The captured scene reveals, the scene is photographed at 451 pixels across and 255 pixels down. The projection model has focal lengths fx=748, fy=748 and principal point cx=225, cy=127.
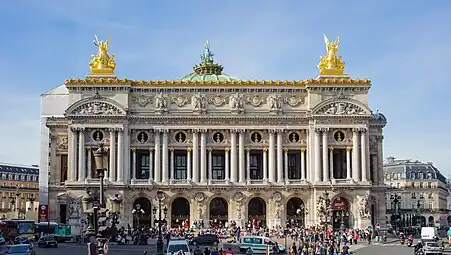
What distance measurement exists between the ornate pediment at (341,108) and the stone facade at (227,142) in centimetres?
14

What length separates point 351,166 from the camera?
104562 mm

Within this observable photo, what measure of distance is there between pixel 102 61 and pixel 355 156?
126 feet

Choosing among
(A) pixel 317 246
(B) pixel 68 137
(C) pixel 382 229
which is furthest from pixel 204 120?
(A) pixel 317 246

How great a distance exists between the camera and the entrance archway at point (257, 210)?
10544 cm

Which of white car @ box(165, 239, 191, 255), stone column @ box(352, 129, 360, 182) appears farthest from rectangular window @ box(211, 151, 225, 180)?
white car @ box(165, 239, 191, 255)

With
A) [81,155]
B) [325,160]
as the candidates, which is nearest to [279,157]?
[325,160]

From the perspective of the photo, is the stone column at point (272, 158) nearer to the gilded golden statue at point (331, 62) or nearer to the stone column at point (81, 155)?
the gilded golden statue at point (331, 62)

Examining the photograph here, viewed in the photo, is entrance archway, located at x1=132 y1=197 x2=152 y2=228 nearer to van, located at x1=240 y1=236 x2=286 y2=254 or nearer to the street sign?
the street sign

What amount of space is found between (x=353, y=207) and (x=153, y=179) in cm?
2808

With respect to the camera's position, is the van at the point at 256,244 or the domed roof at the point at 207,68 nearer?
the van at the point at 256,244

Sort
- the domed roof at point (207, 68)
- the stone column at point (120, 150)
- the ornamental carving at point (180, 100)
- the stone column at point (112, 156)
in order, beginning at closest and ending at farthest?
the stone column at point (112, 156)
the stone column at point (120, 150)
the ornamental carving at point (180, 100)
the domed roof at point (207, 68)

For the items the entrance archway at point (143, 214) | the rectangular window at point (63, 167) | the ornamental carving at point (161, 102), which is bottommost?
the entrance archway at point (143, 214)

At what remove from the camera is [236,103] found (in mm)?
105438

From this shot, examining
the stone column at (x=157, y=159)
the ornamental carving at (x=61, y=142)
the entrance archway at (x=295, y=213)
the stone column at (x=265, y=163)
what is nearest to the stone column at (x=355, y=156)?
the entrance archway at (x=295, y=213)
